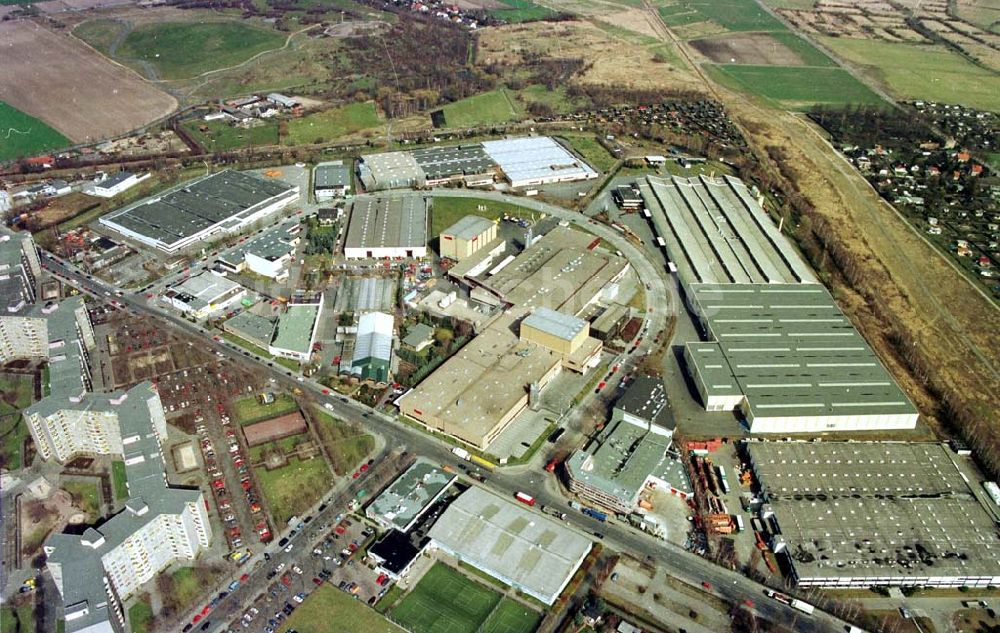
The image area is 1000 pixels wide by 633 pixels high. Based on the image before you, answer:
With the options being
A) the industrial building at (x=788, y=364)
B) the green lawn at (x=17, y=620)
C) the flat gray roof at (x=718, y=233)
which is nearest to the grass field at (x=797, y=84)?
the flat gray roof at (x=718, y=233)

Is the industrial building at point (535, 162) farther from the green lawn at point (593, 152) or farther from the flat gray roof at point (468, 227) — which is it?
the flat gray roof at point (468, 227)

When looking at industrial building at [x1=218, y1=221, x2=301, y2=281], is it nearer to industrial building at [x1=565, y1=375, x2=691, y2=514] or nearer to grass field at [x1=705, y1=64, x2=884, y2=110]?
industrial building at [x1=565, y1=375, x2=691, y2=514]

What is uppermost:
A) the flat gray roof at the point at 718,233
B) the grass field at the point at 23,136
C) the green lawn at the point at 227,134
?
the grass field at the point at 23,136

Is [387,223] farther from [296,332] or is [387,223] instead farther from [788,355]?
[788,355]

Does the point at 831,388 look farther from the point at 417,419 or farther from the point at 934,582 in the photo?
the point at 417,419

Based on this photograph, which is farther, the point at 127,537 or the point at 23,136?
the point at 23,136

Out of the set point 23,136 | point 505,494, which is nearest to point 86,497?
point 505,494
